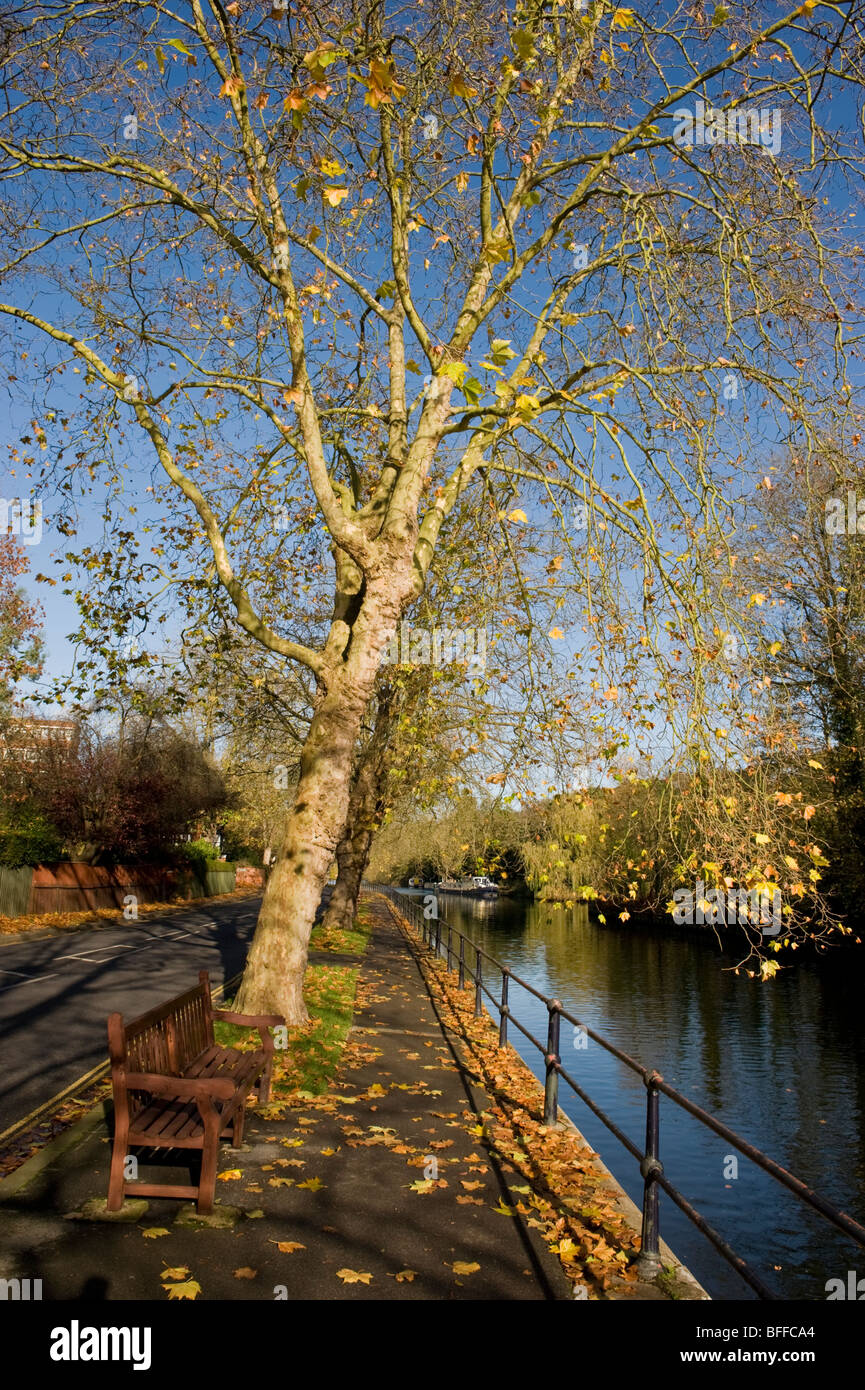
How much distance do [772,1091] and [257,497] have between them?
446 inches

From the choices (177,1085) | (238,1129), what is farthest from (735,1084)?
(177,1085)

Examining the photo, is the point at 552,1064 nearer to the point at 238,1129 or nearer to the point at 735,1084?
the point at 238,1129

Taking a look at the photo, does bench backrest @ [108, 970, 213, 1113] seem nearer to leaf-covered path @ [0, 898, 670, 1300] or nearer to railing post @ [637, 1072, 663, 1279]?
leaf-covered path @ [0, 898, 670, 1300]

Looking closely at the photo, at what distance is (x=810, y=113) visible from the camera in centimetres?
805

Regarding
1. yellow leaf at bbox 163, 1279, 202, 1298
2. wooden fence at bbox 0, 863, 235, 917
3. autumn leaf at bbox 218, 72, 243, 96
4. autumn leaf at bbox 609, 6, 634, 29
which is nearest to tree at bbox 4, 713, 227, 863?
wooden fence at bbox 0, 863, 235, 917

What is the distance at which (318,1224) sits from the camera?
4980mm

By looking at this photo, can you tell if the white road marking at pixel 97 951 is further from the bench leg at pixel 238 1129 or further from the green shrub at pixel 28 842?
the bench leg at pixel 238 1129

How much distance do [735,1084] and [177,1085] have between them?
11.4m

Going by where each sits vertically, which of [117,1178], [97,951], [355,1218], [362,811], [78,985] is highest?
[362,811]

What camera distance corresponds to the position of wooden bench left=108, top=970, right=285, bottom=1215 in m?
5.00

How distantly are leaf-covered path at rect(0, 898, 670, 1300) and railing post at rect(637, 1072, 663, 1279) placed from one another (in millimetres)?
167

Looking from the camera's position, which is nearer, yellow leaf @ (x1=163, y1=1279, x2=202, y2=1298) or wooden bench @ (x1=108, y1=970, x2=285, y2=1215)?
yellow leaf @ (x1=163, y1=1279, x2=202, y2=1298)
